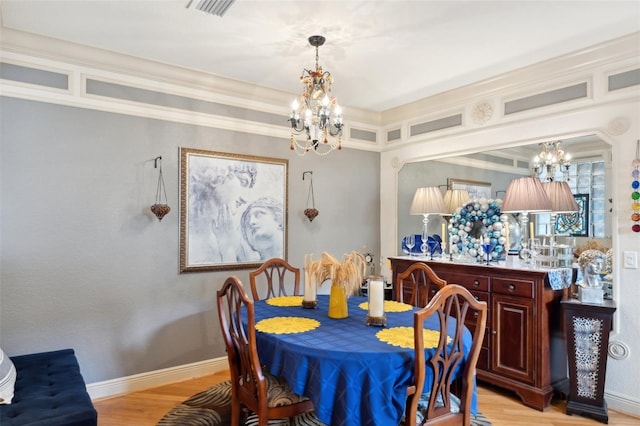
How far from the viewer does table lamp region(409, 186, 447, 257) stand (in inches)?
162

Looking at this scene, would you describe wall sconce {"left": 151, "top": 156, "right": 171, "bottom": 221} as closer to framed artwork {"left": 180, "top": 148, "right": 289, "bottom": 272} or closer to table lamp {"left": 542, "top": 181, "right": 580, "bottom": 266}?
framed artwork {"left": 180, "top": 148, "right": 289, "bottom": 272}

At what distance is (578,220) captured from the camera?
316 cm

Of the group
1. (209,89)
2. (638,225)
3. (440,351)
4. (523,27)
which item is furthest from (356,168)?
(440,351)

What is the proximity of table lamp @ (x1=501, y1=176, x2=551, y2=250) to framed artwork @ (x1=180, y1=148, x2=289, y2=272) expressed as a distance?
212 centimetres

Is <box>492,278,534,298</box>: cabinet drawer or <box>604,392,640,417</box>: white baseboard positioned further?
<box>492,278,534,298</box>: cabinet drawer

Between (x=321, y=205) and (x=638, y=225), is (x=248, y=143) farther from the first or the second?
(x=638, y=225)

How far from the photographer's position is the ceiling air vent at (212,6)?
2.41 metres

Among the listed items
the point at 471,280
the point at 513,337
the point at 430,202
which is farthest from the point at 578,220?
the point at 430,202

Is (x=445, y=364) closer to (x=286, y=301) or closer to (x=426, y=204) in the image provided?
(x=286, y=301)

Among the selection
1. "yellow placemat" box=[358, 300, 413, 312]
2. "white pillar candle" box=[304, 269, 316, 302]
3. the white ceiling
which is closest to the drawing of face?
the white ceiling

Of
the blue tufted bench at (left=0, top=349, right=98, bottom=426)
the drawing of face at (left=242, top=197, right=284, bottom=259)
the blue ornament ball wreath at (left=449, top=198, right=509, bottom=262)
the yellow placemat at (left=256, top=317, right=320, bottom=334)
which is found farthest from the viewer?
the drawing of face at (left=242, top=197, right=284, bottom=259)

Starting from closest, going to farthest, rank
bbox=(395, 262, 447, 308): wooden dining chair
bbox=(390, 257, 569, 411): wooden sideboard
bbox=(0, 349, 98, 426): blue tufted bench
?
bbox=(0, 349, 98, 426): blue tufted bench < bbox=(395, 262, 447, 308): wooden dining chair < bbox=(390, 257, 569, 411): wooden sideboard

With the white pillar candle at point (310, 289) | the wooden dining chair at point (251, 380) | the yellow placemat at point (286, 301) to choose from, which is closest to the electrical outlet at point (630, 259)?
the white pillar candle at point (310, 289)

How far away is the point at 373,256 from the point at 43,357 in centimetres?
337
